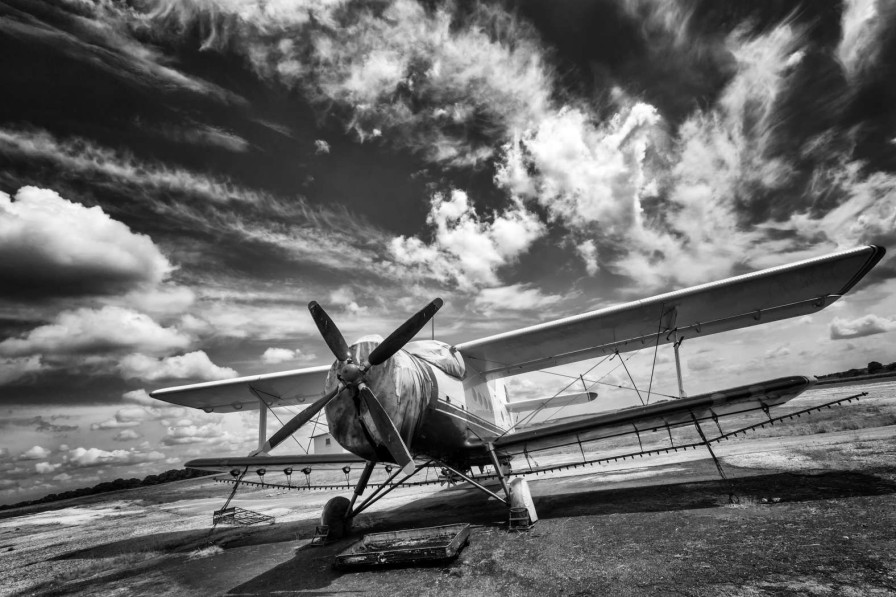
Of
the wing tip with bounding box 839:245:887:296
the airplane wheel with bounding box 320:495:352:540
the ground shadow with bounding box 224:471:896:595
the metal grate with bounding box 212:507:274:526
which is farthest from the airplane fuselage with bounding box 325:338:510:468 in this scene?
the wing tip with bounding box 839:245:887:296

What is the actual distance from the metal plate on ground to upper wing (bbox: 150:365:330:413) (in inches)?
303

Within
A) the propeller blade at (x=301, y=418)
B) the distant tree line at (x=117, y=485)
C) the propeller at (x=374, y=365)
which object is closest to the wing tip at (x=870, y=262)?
the propeller at (x=374, y=365)

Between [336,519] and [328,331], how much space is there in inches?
206

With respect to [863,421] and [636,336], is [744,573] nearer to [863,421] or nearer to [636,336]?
[636,336]

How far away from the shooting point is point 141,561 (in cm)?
873

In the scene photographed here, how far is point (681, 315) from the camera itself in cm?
1130

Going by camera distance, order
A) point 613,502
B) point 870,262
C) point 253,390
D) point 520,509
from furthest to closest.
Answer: point 253,390
point 870,262
point 613,502
point 520,509

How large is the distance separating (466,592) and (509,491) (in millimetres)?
3490

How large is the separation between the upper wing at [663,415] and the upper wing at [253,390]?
24.3ft

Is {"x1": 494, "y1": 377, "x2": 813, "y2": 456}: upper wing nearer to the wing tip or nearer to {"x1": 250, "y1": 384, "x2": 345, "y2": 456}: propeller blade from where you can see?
the wing tip

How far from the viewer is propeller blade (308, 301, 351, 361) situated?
237 inches

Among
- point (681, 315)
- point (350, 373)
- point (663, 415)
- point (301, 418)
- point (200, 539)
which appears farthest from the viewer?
point (681, 315)

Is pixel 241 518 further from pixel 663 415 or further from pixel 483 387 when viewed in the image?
pixel 663 415

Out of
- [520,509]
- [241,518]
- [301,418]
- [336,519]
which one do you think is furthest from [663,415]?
[241,518]
